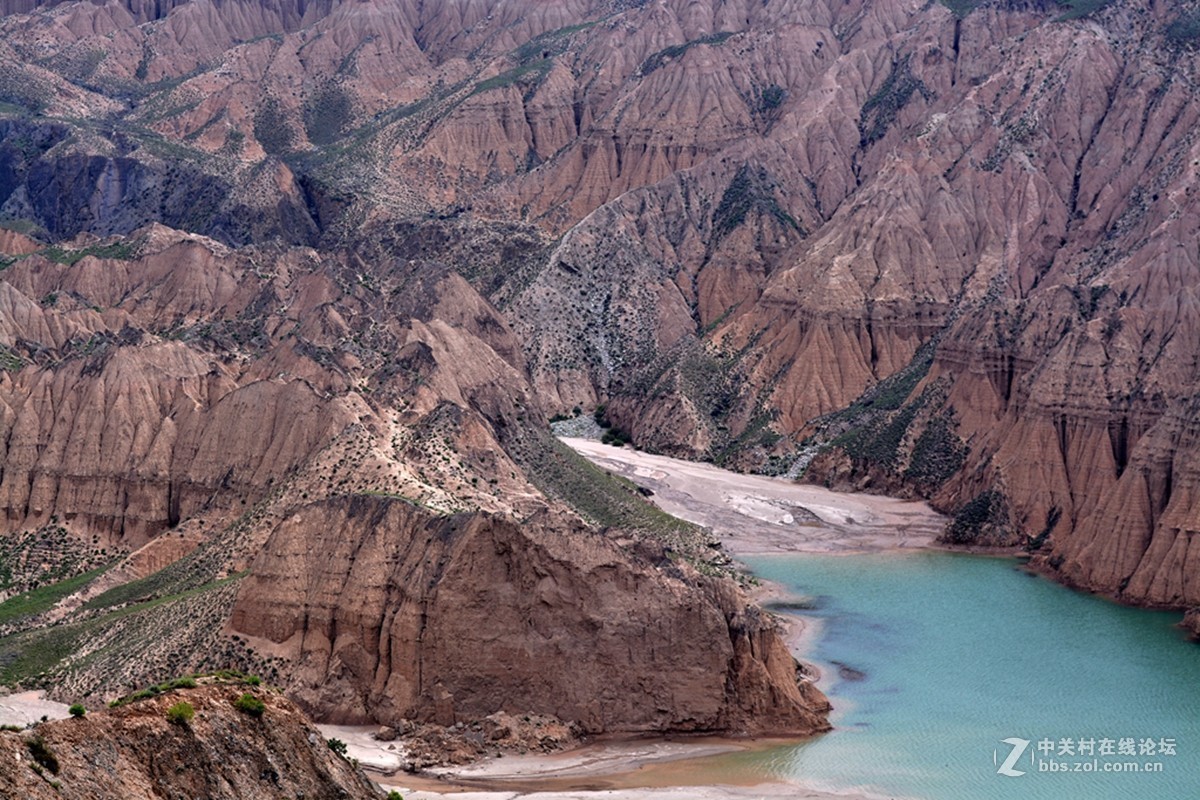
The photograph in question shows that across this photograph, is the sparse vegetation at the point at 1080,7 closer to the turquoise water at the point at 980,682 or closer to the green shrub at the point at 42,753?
the turquoise water at the point at 980,682

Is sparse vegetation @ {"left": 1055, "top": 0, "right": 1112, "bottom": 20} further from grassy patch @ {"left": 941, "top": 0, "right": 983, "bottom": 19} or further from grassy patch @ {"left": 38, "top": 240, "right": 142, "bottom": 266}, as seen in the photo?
grassy patch @ {"left": 38, "top": 240, "right": 142, "bottom": 266}

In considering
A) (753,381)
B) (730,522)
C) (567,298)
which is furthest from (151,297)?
(730,522)

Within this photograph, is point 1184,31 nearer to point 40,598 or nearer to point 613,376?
point 613,376

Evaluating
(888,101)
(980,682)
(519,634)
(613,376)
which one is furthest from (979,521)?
(888,101)

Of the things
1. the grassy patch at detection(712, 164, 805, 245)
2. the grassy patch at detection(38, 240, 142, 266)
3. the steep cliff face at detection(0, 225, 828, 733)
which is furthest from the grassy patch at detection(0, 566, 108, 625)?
the grassy patch at detection(712, 164, 805, 245)

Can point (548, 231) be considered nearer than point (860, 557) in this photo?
No

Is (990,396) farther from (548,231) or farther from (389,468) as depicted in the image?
(548,231)

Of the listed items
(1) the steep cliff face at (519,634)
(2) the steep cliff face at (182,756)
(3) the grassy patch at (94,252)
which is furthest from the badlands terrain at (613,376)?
(2) the steep cliff face at (182,756)
